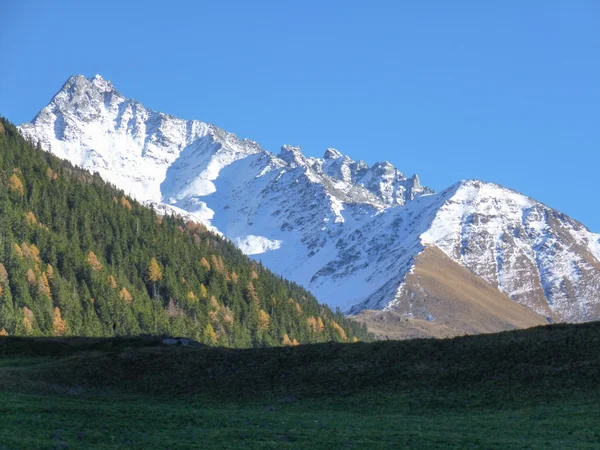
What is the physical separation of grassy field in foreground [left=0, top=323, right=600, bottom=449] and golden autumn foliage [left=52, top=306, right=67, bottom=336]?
3386 inches

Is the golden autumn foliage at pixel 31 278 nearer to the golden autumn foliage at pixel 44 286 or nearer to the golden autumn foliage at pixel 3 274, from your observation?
the golden autumn foliage at pixel 44 286

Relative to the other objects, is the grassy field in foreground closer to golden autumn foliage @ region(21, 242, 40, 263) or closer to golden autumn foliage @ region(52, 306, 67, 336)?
golden autumn foliage @ region(52, 306, 67, 336)

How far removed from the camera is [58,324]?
17125 centimetres

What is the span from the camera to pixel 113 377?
72.4 meters

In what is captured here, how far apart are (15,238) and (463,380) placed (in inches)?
5972

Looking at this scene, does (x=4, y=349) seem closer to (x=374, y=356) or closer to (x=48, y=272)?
(x=374, y=356)

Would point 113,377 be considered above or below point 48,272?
below

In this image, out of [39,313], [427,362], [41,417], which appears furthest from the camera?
[39,313]

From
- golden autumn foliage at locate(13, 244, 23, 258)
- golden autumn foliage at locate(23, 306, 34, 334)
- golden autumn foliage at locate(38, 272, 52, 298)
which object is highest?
golden autumn foliage at locate(13, 244, 23, 258)

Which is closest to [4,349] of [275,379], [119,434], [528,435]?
[275,379]

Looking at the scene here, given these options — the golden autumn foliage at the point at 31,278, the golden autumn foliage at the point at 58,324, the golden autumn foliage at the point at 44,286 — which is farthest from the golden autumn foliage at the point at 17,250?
the golden autumn foliage at the point at 58,324

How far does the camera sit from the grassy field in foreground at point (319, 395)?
46.8 meters

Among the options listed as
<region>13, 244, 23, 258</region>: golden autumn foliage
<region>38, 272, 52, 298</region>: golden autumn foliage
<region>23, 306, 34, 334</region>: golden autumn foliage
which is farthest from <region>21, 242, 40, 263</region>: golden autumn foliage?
<region>23, 306, 34, 334</region>: golden autumn foliage

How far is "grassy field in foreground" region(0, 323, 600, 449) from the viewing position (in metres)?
46.8
